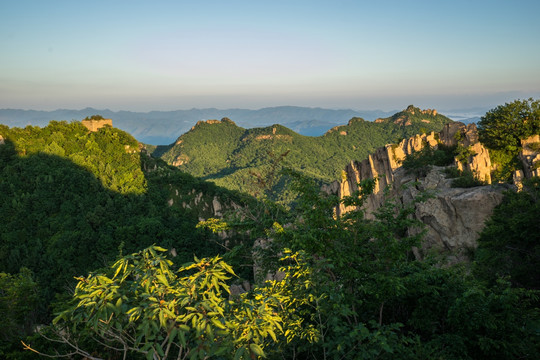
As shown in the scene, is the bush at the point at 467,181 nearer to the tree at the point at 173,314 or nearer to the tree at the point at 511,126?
the tree at the point at 511,126

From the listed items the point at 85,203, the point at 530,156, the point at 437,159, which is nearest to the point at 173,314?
the point at 530,156

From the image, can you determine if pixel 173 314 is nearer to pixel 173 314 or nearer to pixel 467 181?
pixel 173 314

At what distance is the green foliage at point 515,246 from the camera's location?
49.3 ft

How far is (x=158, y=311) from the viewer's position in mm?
4223

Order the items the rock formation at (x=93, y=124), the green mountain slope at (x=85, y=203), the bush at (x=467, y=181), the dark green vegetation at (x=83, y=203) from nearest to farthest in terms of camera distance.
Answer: the bush at (x=467, y=181)
the dark green vegetation at (x=83, y=203)
the green mountain slope at (x=85, y=203)
the rock formation at (x=93, y=124)

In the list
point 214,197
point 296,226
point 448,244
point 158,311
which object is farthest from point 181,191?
point 158,311

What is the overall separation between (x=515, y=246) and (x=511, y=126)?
61.6ft

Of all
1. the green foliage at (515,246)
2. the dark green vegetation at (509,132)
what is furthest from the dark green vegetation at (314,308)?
the dark green vegetation at (509,132)

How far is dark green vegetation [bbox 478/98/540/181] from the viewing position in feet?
92.8

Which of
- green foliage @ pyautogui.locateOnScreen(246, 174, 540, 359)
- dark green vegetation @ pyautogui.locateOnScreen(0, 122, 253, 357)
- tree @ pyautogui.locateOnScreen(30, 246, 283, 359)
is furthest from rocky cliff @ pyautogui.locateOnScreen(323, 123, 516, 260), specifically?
dark green vegetation @ pyautogui.locateOnScreen(0, 122, 253, 357)

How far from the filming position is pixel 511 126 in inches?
1158

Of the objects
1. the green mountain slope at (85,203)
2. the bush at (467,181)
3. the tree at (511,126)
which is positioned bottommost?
the green mountain slope at (85,203)

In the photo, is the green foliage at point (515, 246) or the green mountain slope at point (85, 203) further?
the green mountain slope at point (85, 203)

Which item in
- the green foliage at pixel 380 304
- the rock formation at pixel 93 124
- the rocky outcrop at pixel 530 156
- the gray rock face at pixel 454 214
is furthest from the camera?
the rock formation at pixel 93 124
